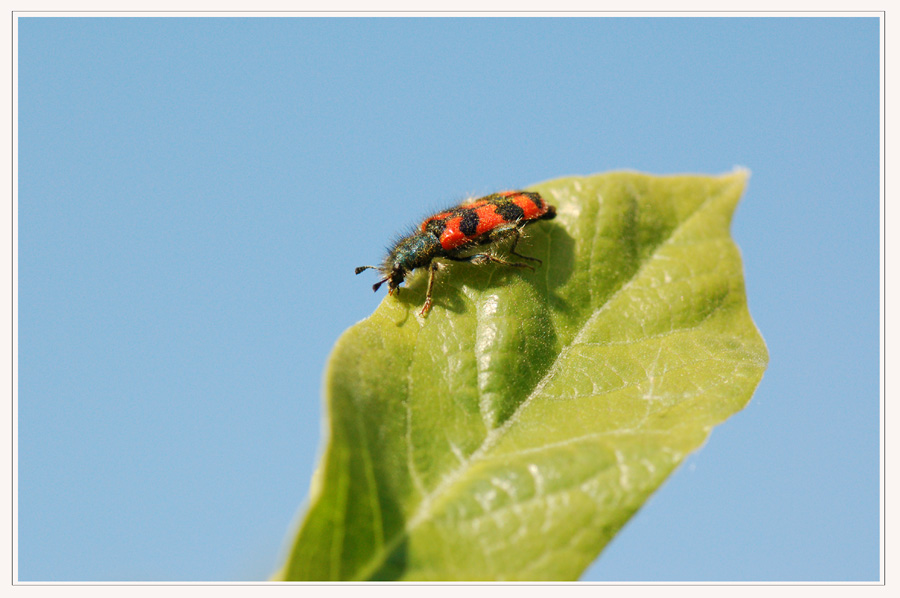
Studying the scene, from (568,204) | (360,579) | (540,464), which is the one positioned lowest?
(360,579)

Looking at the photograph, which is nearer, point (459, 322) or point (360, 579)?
point (360, 579)

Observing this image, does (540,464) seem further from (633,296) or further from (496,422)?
(633,296)

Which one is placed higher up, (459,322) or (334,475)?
(459,322)

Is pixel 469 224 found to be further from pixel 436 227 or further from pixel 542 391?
pixel 542 391

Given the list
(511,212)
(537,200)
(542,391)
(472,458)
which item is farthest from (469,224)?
(472,458)

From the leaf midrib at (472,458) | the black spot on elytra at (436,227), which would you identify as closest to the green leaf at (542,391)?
the leaf midrib at (472,458)

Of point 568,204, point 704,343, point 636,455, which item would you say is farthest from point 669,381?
point 568,204
